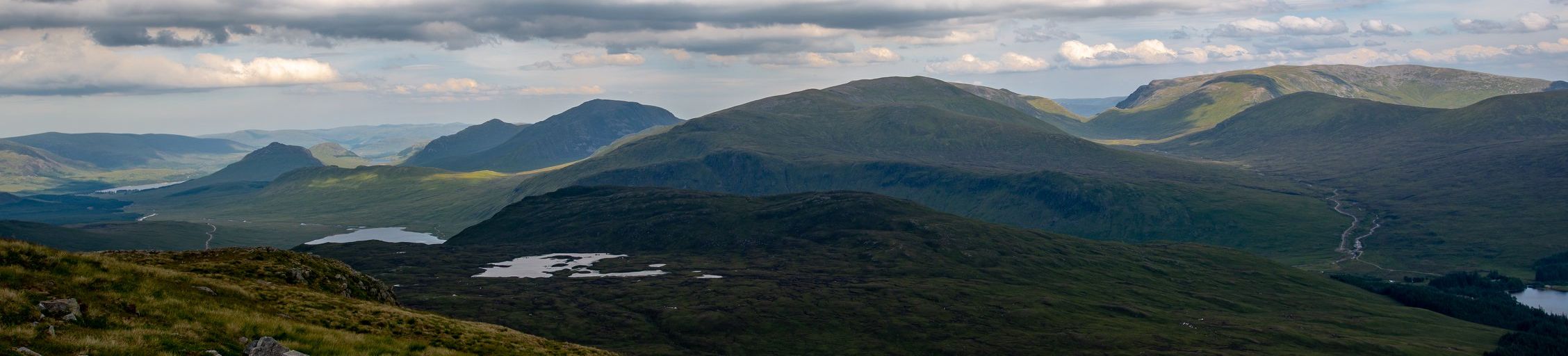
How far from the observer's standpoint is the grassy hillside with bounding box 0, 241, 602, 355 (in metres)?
37.2

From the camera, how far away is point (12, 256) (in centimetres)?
4325

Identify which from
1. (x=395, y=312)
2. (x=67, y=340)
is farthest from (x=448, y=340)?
(x=67, y=340)

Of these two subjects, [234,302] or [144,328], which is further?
[234,302]

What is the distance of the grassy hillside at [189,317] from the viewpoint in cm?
3722

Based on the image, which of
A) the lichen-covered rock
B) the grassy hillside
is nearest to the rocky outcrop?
the grassy hillside

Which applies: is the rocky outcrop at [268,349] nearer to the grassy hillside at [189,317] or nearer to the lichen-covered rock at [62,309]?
the grassy hillside at [189,317]

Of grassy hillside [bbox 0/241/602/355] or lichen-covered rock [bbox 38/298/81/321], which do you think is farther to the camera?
lichen-covered rock [bbox 38/298/81/321]

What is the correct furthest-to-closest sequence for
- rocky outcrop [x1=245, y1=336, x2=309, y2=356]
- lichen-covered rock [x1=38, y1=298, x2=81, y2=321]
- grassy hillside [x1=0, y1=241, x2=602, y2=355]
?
rocky outcrop [x1=245, y1=336, x2=309, y2=356], lichen-covered rock [x1=38, y1=298, x2=81, y2=321], grassy hillside [x1=0, y1=241, x2=602, y2=355]

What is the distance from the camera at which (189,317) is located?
142ft

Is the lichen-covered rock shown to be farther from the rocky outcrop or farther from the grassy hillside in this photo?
the rocky outcrop

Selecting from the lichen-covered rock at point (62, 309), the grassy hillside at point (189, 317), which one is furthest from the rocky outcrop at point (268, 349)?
the lichen-covered rock at point (62, 309)

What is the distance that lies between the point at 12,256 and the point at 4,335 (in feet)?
37.4

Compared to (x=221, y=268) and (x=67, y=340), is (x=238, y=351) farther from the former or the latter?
(x=221, y=268)

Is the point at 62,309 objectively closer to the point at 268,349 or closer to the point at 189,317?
the point at 189,317
